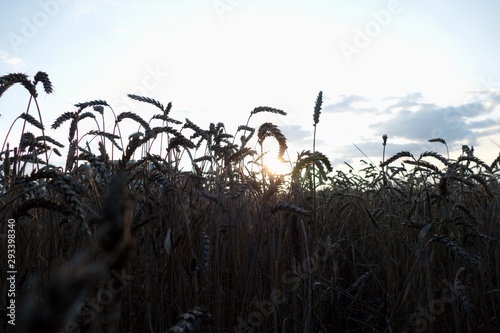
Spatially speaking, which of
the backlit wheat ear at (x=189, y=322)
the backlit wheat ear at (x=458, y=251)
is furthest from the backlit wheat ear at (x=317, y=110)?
the backlit wheat ear at (x=189, y=322)

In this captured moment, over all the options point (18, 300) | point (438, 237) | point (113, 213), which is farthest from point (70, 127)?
point (113, 213)

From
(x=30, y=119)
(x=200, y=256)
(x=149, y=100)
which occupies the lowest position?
(x=200, y=256)

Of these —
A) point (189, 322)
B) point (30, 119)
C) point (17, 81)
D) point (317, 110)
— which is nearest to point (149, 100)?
point (30, 119)

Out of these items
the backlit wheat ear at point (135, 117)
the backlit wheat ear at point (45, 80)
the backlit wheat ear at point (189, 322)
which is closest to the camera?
the backlit wheat ear at point (189, 322)

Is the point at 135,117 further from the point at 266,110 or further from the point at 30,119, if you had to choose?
the point at 266,110

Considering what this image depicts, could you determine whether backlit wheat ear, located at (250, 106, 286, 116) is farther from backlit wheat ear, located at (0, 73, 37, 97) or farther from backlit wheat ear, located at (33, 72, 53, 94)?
backlit wheat ear, located at (0, 73, 37, 97)

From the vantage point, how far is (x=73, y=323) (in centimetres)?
220

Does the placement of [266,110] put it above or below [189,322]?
above

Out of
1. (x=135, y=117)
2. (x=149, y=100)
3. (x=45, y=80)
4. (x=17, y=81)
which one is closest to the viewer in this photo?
(x=17, y=81)

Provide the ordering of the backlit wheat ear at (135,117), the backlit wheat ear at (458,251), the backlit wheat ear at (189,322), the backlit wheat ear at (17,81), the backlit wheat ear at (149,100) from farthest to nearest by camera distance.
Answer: the backlit wheat ear at (149,100) < the backlit wheat ear at (135,117) < the backlit wheat ear at (17,81) < the backlit wheat ear at (458,251) < the backlit wheat ear at (189,322)

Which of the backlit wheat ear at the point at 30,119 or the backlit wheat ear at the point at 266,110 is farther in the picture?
the backlit wheat ear at the point at 266,110

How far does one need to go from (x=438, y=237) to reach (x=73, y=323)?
198 centimetres

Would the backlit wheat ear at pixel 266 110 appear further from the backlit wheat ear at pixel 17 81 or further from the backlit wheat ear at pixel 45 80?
the backlit wheat ear at pixel 17 81

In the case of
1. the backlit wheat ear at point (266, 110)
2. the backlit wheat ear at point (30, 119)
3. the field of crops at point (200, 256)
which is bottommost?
the field of crops at point (200, 256)
